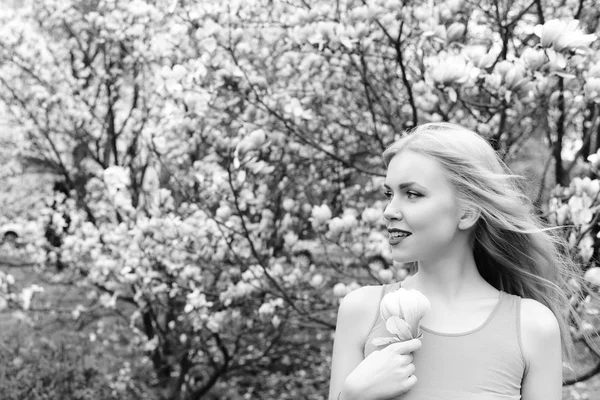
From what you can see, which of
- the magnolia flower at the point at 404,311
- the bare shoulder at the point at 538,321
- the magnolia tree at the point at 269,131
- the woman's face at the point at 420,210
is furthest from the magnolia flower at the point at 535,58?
the magnolia flower at the point at 404,311

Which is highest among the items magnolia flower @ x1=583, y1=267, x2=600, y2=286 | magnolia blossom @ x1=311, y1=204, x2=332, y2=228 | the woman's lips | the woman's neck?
magnolia blossom @ x1=311, y1=204, x2=332, y2=228

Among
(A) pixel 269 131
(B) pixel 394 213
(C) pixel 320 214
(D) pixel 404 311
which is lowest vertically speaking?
(D) pixel 404 311

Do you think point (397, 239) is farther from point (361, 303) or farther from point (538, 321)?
point (538, 321)

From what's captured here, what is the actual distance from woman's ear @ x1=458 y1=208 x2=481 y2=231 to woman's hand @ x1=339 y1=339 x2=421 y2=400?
1.01 feet

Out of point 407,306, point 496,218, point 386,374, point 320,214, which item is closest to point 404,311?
point 407,306

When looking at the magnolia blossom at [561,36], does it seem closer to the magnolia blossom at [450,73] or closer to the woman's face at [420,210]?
the magnolia blossom at [450,73]

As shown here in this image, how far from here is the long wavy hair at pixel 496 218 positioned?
1.64 meters

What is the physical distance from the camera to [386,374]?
1.44 m

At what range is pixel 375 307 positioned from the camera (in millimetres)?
1655

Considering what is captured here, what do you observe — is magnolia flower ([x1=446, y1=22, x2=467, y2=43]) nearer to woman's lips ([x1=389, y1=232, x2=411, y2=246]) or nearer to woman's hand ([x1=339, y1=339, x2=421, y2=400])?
woman's lips ([x1=389, y1=232, x2=411, y2=246])

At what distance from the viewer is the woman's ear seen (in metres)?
1.62

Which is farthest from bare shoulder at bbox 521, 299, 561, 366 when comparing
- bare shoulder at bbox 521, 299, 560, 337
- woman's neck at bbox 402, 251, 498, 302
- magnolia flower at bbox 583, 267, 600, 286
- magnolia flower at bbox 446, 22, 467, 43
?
Answer: magnolia flower at bbox 446, 22, 467, 43

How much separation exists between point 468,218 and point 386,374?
41cm

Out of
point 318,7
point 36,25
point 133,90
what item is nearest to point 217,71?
point 318,7
